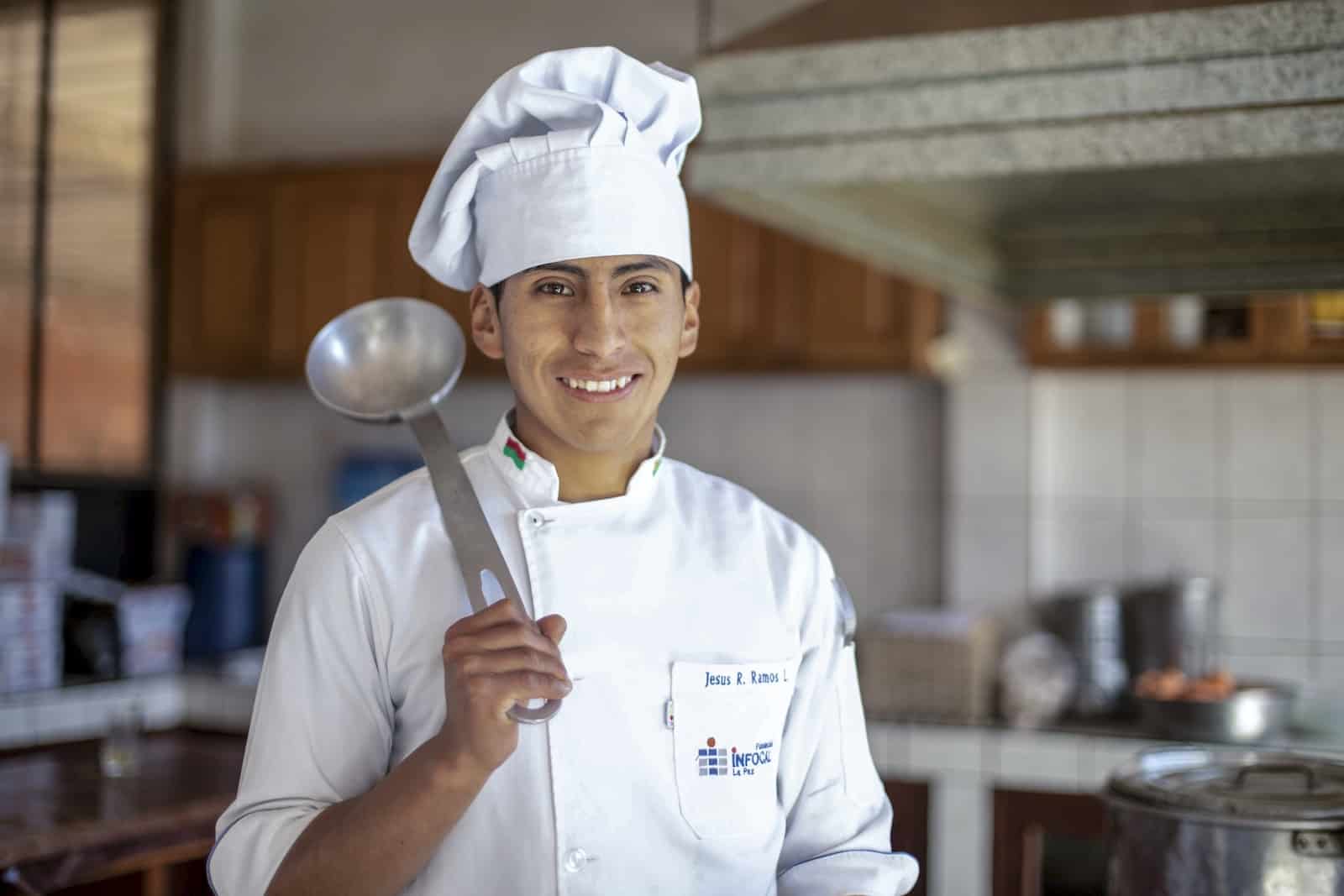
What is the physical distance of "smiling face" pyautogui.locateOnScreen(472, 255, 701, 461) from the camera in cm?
116

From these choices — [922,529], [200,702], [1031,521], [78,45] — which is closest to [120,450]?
[200,702]

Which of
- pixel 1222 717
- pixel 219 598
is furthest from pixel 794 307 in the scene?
pixel 219 598

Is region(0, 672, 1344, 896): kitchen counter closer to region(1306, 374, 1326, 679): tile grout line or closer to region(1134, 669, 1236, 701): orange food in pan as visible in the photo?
region(1134, 669, 1236, 701): orange food in pan

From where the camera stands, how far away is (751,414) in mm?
4375

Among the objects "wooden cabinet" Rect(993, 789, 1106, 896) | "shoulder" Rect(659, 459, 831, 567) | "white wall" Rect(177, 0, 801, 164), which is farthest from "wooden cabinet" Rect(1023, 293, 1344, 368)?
"shoulder" Rect(659, 459, 831, 567)

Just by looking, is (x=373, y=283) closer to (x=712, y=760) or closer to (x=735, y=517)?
(x=735, y=517)

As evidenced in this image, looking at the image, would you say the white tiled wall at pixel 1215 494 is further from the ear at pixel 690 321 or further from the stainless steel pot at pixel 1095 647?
the ear at pixel 690 321

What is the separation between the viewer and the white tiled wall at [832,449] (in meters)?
4.15

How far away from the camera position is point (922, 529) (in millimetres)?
4148

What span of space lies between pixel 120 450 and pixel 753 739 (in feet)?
12.9

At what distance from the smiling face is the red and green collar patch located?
0.05m

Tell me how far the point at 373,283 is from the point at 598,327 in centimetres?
347

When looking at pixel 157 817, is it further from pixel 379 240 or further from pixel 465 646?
pixel 379 240

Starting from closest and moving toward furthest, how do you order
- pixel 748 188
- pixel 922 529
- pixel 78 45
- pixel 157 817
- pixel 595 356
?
1. pixel 595 356
2. pixel 748 188
3. pixel 157 817
4. pixel 922 529
5. pixel 78 45
